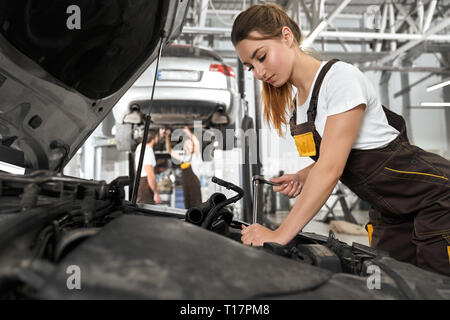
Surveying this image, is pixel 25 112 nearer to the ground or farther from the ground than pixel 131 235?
farther from the ground

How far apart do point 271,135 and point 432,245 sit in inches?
A: 174

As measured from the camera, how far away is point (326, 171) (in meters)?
0.88

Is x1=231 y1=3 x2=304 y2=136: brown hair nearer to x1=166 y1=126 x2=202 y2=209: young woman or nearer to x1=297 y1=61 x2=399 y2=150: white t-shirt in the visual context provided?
x1=297 y1=61 x2=399 y2=150: white t-shirt

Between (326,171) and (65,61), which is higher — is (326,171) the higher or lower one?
the lower one

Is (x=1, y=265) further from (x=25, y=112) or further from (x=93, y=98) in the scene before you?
(x=93, y=98)

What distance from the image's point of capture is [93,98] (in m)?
1.48

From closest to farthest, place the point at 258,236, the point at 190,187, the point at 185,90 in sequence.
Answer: the point at 258,236
the point at 185,90
the point at 190,187

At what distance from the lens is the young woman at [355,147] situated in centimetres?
90

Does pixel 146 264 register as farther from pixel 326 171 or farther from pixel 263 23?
pixel 263 23

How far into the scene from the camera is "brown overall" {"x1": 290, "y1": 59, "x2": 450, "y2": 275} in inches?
38.9

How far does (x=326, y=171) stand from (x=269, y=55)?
410 millimetres

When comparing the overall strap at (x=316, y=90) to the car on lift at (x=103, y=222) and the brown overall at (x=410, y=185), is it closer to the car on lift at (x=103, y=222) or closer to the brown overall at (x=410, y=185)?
the brown overall at (x=410, y=185)

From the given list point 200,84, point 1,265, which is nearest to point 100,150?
point 200,84

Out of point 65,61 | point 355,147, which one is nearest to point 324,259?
point 355,147
